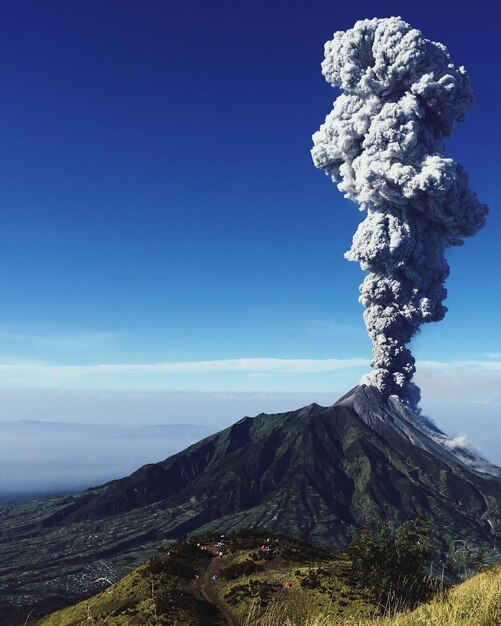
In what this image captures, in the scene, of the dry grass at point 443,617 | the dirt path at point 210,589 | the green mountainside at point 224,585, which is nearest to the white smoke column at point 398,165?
the green mountainside at point 224,585

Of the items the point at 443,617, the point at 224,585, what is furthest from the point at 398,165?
the point at 443,617

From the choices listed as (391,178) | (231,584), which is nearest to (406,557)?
(231,584)

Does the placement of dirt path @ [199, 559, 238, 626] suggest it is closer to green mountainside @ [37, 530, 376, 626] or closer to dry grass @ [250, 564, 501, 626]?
green mountainside @ [37, 530, 376, 626]

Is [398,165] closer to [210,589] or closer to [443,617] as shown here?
[210,589]

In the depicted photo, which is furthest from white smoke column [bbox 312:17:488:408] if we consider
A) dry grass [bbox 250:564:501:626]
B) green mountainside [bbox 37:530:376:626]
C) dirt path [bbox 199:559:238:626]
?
dry grass [bbox 250:564:501:626]

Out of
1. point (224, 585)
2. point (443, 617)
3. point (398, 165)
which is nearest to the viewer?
point (443, 617)

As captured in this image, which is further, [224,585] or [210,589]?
[210,589]

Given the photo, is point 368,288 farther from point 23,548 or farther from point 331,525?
point 23,548

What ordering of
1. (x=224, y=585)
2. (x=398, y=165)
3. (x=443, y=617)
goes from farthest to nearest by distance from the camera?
(x=398, y=165) → (x=224, y=585) → (x=443, y=617)
